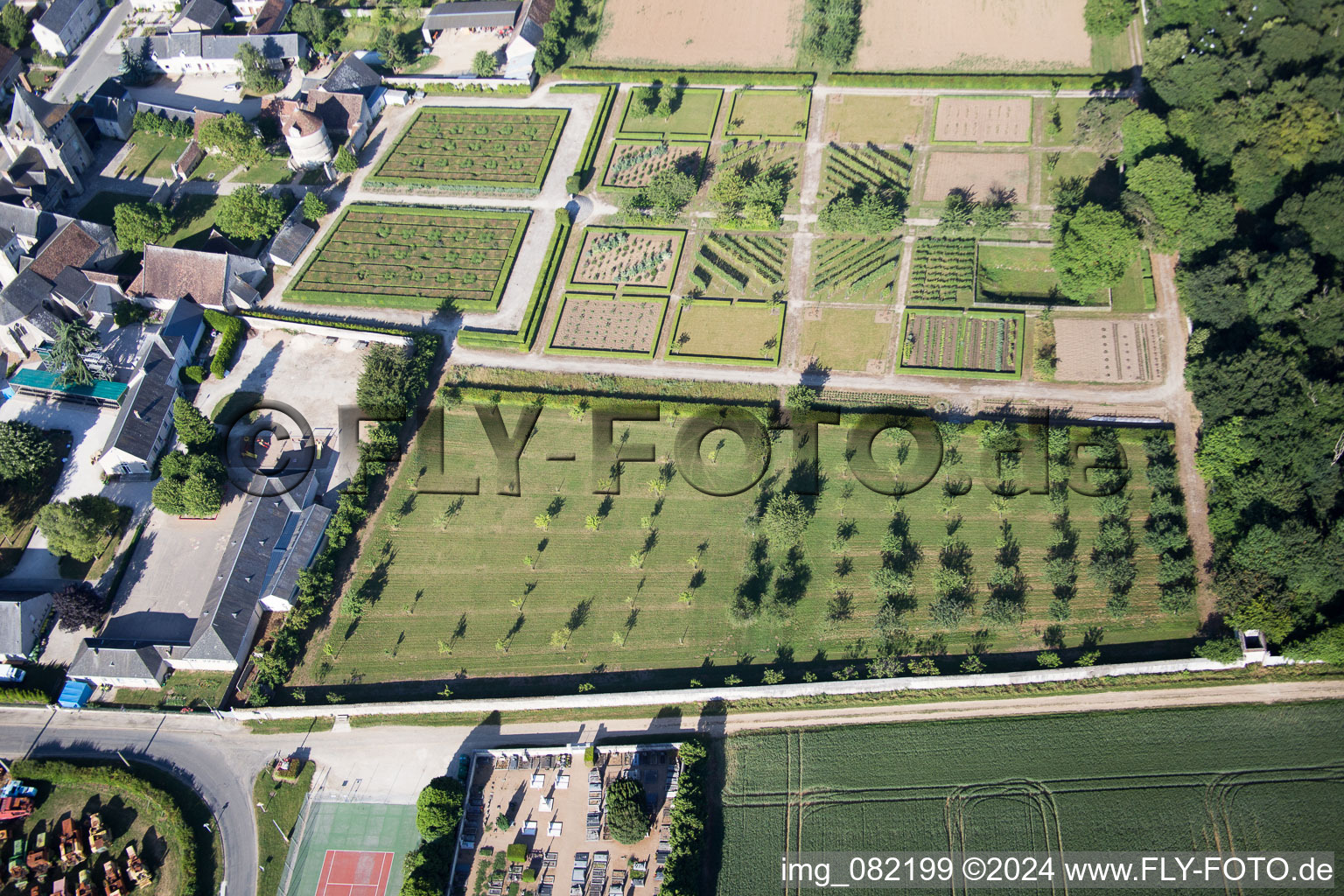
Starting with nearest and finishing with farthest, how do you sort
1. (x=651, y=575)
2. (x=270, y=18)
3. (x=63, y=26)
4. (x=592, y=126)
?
(x=651, y=575), (x=592, y=126), (x=63, y=26), (x=270, y=18)

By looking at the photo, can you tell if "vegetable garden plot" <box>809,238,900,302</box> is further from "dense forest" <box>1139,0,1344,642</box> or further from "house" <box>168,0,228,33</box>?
A: "house" <box>168,0,228,33</box>

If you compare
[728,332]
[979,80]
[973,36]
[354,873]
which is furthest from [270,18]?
[354,873]

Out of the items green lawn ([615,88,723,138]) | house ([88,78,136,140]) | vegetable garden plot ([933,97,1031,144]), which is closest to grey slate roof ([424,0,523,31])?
green lawn ([615,88,723,138])

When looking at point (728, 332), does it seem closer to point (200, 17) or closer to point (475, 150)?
point (475, 150)

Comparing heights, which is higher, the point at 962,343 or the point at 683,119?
the point at 683,119

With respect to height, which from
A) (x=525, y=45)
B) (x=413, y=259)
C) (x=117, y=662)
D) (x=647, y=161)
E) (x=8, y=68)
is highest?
(x=525, y=45)

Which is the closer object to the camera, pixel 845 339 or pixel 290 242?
pixel 845 339

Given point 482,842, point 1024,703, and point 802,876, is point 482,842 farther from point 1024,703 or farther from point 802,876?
point 1024,703
